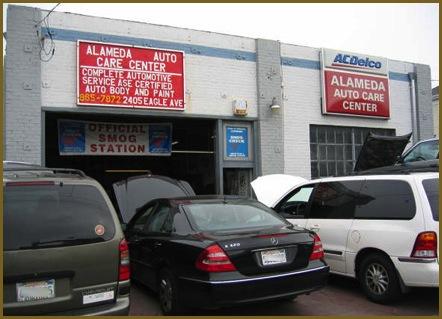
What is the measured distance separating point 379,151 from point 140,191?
17.2 feet

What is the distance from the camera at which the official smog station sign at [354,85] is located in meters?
14.4

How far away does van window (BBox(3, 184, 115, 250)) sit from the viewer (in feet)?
13.5

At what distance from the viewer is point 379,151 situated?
10.7 metres

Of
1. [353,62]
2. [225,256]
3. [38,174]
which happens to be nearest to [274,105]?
[353,62]

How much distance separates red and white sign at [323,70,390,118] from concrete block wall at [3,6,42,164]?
796 centimetres

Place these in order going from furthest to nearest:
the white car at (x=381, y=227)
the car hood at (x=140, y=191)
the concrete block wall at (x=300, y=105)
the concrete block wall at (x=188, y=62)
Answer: the concrete block wall at (x=300, y=105)
the concrete block wall at (x=188, y=62)
the car hood at (x=140, y=191)
the white car at (x=381, y=227)

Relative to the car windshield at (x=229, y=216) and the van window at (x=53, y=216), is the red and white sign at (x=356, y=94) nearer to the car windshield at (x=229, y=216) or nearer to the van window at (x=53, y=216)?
the car windshield at (x=229, y=216)

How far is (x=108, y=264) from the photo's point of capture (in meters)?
4.44

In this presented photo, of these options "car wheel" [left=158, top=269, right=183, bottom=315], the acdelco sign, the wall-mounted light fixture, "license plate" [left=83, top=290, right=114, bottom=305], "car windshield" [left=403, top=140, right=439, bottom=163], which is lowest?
"car wheel" [left=158, top=269, right=183, bottom=315]

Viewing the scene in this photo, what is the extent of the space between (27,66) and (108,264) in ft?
24.8

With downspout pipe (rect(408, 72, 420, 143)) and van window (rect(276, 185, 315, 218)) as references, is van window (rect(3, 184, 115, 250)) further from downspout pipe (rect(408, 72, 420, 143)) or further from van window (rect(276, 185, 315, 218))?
downspout pipe (rect(408, 72, 420, 143))

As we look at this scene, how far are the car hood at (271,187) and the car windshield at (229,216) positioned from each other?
3.11 metres

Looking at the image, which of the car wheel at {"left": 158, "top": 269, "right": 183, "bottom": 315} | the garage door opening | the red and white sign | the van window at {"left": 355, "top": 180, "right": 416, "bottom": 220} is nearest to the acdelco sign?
the red and white sign

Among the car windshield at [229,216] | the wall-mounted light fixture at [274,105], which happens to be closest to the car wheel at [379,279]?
the car windshield at [229,216]
